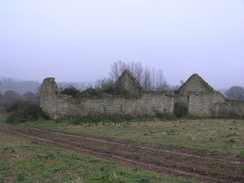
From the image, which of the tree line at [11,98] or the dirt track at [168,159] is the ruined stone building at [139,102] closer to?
the dirt track at [168,159]

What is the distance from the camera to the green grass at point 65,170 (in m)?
5.99

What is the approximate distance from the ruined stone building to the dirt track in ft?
29.9

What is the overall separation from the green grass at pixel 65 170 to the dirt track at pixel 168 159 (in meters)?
0.76

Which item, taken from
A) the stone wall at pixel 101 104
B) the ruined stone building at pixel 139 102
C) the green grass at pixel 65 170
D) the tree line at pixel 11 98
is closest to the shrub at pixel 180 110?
the ruined stone building at pixel 139 102

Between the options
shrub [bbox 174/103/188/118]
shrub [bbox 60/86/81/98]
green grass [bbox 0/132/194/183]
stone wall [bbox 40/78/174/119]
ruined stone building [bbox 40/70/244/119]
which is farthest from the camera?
shrub [bbox 174/103/188/118]

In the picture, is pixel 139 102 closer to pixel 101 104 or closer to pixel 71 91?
pixel 101 104

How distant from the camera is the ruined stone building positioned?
68.4 ft

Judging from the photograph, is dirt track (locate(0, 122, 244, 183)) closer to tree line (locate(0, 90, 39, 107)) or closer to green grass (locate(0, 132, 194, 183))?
green grass (locate(0, 132, 194, 183))

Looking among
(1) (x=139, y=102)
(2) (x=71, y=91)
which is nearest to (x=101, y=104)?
(2) (x=71, y=91)

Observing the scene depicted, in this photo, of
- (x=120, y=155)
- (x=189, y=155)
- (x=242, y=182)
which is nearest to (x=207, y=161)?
(x=189, y=155)

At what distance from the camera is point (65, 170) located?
267 inches

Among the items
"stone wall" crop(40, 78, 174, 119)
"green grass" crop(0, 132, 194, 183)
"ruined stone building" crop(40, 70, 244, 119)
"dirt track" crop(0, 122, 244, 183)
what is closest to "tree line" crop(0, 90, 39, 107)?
"stone wall" crop(40, 78, 174, 119)

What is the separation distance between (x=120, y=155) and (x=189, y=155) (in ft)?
7.70

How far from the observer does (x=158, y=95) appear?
2362cm
